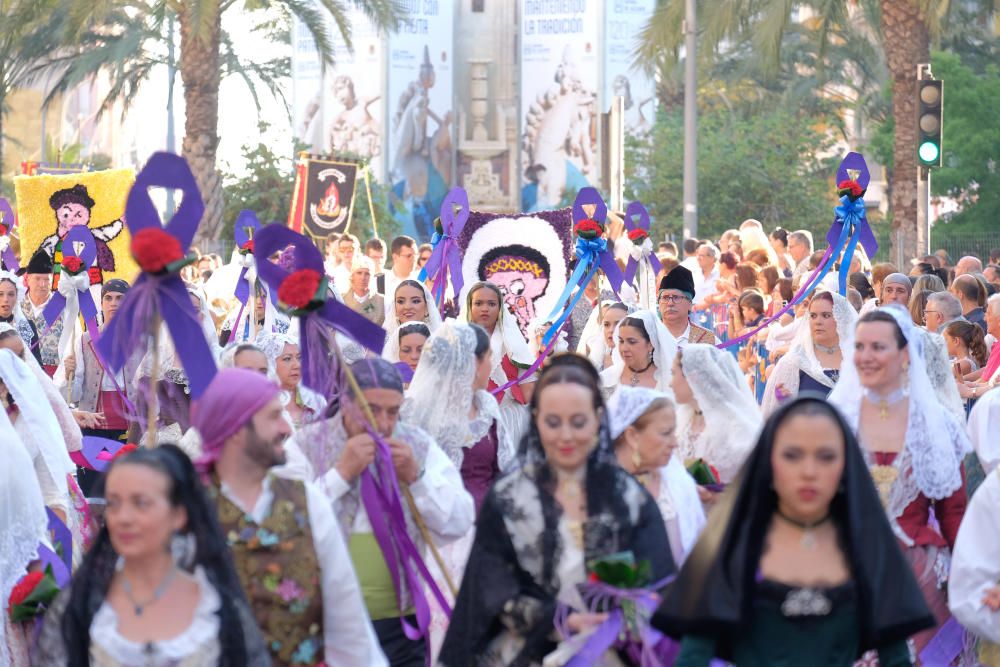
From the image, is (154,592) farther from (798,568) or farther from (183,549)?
(798,568)

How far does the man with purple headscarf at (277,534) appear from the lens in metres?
4.89

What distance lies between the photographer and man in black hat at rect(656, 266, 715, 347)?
11375 mm

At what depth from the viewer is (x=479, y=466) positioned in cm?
779

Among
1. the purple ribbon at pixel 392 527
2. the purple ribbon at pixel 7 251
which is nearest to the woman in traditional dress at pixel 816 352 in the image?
the purple ribbon at pixel 392 527

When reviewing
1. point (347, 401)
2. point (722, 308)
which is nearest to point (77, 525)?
point (347, 401)

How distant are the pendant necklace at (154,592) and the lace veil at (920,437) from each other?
3119 millimetres

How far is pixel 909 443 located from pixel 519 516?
246cm

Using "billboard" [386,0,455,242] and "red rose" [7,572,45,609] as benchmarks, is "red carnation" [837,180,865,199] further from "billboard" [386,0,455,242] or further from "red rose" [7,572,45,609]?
"billboard" [386,0,455,242]

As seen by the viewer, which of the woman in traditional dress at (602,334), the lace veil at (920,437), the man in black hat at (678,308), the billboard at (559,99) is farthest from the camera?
the billboard at (559,99)

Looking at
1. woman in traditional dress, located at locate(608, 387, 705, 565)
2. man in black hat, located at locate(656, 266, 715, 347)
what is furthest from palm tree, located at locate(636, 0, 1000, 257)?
woman in traditional dress, located at locate(608, 387, 705, 565)

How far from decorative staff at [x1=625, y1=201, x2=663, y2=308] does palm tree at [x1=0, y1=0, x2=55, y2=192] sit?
34.2 ft

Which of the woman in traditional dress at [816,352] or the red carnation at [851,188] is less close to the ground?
the red carnation at [851,188]

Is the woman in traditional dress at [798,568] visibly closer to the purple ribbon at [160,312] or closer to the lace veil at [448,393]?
the purple ribbon at [160,312]

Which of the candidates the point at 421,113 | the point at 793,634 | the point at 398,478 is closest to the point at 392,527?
the point at 398,478
